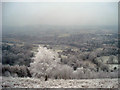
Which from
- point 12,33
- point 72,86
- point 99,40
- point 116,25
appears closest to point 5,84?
point 72,86

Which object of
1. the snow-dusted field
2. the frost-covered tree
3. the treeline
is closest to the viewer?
the snow-dusted field

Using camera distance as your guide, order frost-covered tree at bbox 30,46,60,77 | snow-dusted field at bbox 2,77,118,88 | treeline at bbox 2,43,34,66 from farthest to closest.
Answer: treeline at bbox 2,43,34,66, frost-covered tree at bbox 30,46,60,77, snow-dusted field at bbox 2,77,118,88

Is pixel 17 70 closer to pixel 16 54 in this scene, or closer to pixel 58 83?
pixel 16 54

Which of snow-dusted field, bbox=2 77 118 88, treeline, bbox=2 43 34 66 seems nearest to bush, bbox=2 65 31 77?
treeline, bbox=2 43 34 66

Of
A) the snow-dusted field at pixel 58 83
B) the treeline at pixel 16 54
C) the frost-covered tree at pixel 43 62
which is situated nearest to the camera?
the snow-dusted field at pixel 58 83

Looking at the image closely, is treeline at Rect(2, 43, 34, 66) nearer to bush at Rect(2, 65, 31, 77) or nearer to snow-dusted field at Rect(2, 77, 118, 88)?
bush at Rect(2, 65, 31, 77)

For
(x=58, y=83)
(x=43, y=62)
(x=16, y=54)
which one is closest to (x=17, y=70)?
(x=16, y=54)

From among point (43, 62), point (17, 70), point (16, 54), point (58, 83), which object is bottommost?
point (58, 83)

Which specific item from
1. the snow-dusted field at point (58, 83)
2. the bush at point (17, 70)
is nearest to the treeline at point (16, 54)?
the bush at point (17, 70)

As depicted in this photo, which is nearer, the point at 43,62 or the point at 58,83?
the point at 58,83

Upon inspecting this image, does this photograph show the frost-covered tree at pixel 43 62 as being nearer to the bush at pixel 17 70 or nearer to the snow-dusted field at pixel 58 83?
the bush at pixel 17 70
